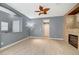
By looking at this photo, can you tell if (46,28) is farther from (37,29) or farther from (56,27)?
A: (37,29)

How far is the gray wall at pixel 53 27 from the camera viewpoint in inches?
305

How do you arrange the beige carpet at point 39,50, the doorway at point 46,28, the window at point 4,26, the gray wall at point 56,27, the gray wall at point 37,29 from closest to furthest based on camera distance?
the beige carpet at point 39,50, the window at point 4,26, the gray wall at point 37,29, the gray wall at point 56,27, the doorway at point 46,28

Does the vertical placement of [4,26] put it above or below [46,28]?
above

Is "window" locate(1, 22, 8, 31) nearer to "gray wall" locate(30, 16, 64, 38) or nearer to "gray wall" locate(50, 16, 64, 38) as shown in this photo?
"gray wall" locate(30, 16, 64, 38)

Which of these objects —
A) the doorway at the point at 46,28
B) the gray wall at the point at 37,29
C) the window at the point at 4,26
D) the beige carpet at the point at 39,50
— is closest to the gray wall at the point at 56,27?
the doorway at the point at 46,28

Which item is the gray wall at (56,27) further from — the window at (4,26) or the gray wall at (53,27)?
the window at (4,26)

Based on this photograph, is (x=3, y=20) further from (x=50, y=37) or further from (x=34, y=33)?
(x=50, y=37)

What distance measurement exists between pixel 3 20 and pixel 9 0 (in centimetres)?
204

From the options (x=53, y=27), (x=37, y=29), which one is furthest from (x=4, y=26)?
(x=53, y=27)

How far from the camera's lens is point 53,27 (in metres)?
8.65

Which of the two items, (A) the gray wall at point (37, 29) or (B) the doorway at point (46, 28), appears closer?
(A) the gray wall at point (37, 29)

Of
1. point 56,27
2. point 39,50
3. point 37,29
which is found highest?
point 56,27

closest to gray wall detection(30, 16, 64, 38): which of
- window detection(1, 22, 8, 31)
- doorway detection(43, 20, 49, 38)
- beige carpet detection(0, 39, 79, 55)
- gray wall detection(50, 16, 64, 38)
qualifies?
gray wall detection(50, 16, 64, 38)
